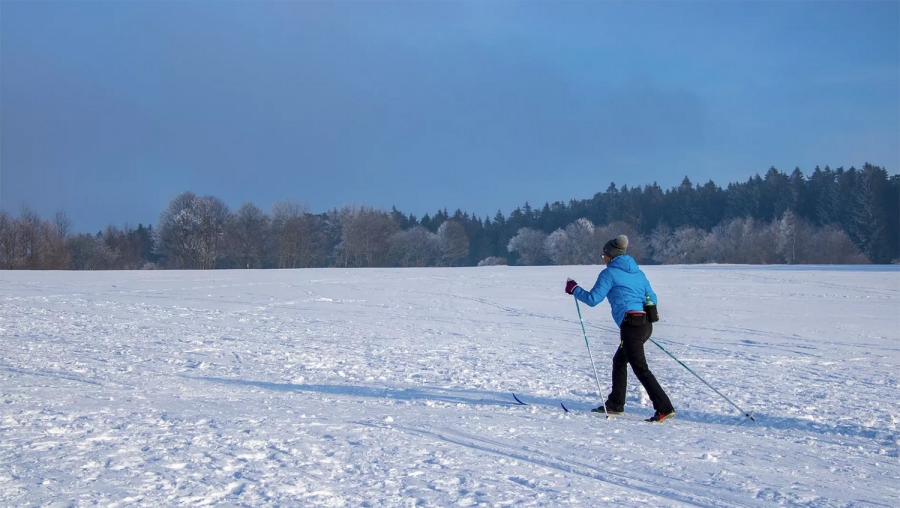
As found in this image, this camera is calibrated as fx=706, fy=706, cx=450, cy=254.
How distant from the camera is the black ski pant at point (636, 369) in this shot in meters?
6.98

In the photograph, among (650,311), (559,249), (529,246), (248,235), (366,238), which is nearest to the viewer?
(650,311)

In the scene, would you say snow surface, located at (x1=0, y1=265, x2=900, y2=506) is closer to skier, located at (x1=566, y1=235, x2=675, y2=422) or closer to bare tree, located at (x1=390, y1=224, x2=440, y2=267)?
skier, located at (x1=566, y1=235, x2=675, y2=422)

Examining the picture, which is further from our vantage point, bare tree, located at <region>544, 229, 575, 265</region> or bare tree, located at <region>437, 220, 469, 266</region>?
bare tree, located at <region>437, 220, 469, 266</region>

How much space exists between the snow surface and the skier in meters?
0.31

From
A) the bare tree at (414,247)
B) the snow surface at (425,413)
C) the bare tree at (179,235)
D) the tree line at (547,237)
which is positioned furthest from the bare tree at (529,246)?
the snow surface at (425,413)

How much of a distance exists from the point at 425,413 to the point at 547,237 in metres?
101

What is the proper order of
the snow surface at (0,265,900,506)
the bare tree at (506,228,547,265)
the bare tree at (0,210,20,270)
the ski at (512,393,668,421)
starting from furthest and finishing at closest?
the bare tree at (506,228,547,265)
the bare tree at (0,210,20,270)
the ski at (512,393,668,421)
the snow surface at (0,265,900,506)

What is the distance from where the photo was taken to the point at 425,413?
7137mm

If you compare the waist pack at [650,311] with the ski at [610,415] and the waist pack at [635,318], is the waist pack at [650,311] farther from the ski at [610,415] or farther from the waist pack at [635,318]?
the ski at [610,415]

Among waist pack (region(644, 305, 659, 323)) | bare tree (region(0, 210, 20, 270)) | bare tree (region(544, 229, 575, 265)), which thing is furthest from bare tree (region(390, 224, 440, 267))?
waist pack (region(644, 305, 659, 323))

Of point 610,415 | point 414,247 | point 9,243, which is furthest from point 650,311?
point 414,247

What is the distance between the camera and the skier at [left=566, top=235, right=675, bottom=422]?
276 inches

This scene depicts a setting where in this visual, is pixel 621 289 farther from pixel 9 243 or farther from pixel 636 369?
pixel 9 243

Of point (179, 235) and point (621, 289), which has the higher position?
point (179, 235)
